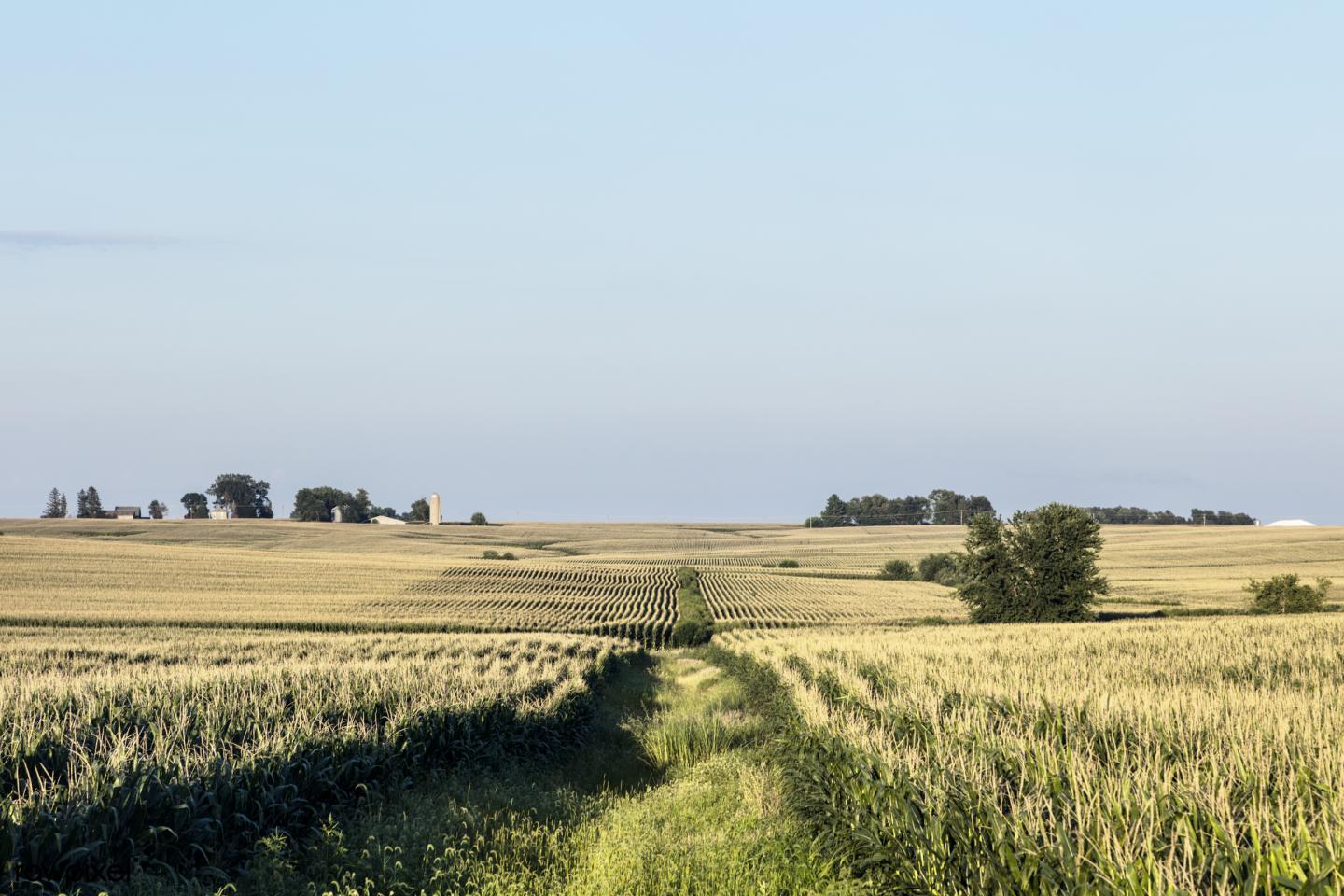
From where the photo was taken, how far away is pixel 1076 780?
24.3 feet

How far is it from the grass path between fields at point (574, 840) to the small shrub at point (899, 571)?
103 meters

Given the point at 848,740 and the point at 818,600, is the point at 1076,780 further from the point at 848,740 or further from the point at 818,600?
the point at 818,600

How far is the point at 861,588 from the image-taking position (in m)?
93.9

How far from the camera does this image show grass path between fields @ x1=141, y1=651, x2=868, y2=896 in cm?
983

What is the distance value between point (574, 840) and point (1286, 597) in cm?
6520

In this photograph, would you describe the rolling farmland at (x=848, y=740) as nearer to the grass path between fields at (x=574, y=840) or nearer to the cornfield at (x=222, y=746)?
the cornfield at (x=222, y=746)

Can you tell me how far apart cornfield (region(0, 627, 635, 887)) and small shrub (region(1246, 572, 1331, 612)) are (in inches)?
2117

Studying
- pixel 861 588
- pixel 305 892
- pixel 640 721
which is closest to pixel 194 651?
pixel 640 721

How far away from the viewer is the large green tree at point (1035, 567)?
200 feet

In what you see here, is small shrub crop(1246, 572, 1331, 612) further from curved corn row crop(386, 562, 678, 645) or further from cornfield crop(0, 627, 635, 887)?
cornfield crop(0, 627, 635, 887)

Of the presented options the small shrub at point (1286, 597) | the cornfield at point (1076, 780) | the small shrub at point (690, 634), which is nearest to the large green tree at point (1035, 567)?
the small shrub at point (1286, 597)

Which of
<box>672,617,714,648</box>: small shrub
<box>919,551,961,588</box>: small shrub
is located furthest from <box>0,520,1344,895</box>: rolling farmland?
<box>919,551,961,588</box>: small shrub

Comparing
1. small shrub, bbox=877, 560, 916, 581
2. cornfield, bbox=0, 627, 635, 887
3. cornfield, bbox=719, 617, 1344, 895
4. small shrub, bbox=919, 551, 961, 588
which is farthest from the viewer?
small shrub, bbox=877, 560, 916, 581

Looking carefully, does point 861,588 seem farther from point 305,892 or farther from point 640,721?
point 305,892
